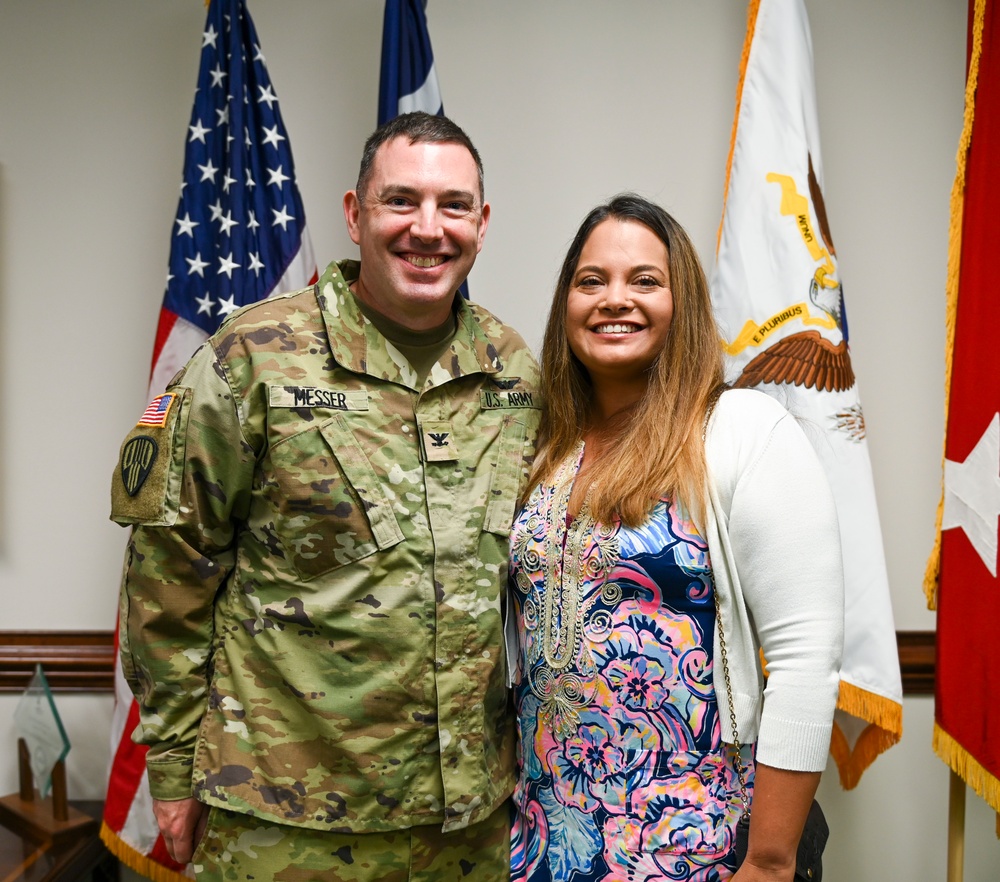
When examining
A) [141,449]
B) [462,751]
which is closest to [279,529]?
[141,449]

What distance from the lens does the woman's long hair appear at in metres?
1.20

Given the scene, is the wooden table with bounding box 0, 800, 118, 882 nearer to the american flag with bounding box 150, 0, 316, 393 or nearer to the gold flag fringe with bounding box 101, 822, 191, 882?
the gold flag fringe with bounding box 101, 822, 191, 882

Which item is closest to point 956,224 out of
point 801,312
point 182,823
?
point 801,312

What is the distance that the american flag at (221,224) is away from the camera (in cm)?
186

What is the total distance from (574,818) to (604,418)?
61 centimetres

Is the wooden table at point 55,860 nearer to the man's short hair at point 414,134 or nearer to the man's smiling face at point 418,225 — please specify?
the man's smiling face at point 418,225

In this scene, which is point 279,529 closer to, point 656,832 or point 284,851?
point 284,851

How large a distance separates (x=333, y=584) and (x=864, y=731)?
128cm

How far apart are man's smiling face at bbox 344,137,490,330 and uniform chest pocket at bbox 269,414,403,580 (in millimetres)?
242

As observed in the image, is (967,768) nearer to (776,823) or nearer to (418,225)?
(776,823)

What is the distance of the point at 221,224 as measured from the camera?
73.7 inches

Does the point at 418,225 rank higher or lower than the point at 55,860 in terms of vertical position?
higher

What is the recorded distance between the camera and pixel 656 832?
115cm

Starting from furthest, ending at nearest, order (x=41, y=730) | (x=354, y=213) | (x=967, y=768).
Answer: (x=41, y=730), (x=967, y=768), (x=354, y=213)
